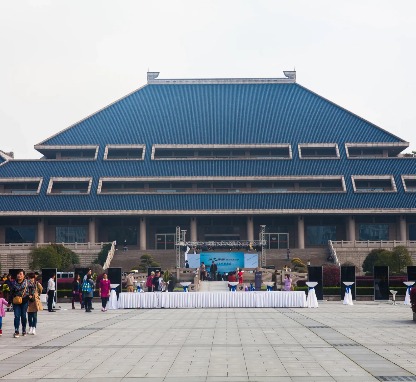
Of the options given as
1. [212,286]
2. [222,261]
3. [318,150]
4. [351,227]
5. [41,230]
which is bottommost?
[212,286]

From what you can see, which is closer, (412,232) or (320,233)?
(412,232)

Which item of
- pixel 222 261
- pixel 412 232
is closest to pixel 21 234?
pixel 222 261

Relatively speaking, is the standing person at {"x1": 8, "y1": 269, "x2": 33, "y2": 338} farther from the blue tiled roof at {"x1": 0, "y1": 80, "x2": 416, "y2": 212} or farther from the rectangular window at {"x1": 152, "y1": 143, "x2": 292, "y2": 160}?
the rectangular window at {"x1": 152, "y1": 143, "x2": 292, "y2": 160}

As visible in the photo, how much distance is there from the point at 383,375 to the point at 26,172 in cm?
8892

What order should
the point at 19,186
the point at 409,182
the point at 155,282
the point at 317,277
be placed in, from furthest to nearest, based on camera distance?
1. the point at 19,186
2. the point at 409,182
3. the point at 155,282
4. the point at 317,277

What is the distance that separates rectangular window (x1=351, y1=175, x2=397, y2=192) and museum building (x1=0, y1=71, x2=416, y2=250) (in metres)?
0.15

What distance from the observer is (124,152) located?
108m

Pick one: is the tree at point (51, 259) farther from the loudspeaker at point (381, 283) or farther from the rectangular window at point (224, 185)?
the loudspeaker at point (381, 283)

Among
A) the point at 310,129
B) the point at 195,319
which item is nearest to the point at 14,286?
the point at 195,319

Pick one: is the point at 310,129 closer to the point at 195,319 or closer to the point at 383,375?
the point at 195,319

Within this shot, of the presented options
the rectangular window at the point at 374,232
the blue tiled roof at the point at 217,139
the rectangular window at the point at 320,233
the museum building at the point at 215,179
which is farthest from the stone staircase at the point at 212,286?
the rectangular window at the point at 374,232

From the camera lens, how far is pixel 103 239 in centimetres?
10081

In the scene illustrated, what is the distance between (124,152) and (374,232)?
107 feet

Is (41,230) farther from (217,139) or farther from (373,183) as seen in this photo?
(373,183)
